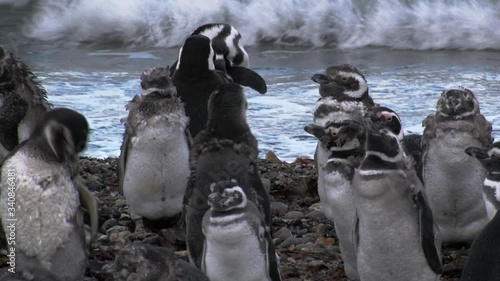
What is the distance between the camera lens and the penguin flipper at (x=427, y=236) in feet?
14.5

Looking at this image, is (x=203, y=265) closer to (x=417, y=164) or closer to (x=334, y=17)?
(x=417, y=164)

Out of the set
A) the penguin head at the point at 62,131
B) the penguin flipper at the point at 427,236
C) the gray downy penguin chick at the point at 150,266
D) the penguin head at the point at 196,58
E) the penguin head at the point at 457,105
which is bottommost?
the penguin flipper at the point at 427,236

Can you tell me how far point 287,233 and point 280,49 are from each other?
8839 millimetres

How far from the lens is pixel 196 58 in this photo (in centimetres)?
621

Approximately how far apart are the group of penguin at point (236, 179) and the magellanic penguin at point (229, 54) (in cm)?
74

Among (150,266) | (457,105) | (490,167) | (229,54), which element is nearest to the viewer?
(150,266)

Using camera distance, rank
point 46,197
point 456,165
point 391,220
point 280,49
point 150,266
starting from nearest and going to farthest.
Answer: point 150,266, point 46,197, point 391,220, point 456,165, point 280,49

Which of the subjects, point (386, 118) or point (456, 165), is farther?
point (456, 165)

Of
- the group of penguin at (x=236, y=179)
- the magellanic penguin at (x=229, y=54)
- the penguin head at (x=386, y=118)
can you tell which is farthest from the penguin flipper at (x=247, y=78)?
the penguin head at (x=386, y=118)

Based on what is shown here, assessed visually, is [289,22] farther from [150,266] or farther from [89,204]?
[150,266]

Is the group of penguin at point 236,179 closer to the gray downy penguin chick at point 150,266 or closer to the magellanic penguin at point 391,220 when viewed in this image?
the magellanic penguin at point 391,220

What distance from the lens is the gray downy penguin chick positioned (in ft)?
11.7

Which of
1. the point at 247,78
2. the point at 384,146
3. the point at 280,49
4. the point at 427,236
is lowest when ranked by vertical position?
the point at 280,49

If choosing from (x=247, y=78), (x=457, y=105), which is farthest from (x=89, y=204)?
(x=247, y=78)
